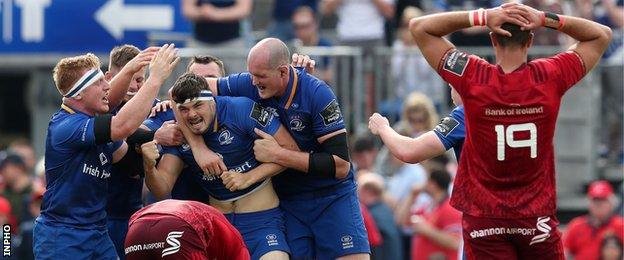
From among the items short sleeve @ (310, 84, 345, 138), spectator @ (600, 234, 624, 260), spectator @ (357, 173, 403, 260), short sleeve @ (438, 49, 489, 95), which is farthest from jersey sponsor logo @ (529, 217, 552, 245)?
spectator @ (600, 234, 624, 260)

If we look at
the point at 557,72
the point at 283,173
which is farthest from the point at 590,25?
the point at 283,173

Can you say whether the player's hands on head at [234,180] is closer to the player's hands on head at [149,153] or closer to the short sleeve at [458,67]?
the player's hands on head at [149,153]

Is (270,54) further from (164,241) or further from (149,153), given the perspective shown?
(164,241)

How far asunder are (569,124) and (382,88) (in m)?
2.28

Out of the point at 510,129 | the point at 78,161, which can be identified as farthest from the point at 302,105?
the point at 510,129

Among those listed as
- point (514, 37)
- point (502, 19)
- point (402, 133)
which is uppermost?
point (502, 19)

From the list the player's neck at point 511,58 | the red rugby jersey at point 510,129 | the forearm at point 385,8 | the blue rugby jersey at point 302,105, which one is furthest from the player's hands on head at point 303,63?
the forearm at point 385,8

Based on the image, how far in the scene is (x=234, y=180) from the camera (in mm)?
10508

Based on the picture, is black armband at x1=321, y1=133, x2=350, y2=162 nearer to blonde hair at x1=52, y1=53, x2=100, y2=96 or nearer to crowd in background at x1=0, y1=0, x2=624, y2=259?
blonde hair at x1=52, y1=53, x2=100, y2=96

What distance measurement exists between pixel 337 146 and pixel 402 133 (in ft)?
17.1

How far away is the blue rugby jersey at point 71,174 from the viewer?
9.93 meters

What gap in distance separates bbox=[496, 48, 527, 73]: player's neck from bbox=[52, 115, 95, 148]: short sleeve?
2633 millimetres

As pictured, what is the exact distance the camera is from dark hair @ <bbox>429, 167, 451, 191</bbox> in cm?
1577

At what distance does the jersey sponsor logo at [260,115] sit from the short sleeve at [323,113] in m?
0.32
